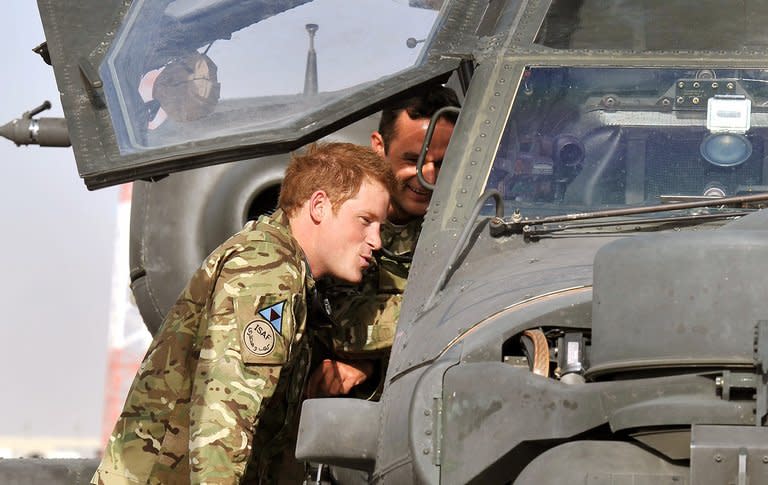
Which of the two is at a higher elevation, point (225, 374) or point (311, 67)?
point (311, 67)

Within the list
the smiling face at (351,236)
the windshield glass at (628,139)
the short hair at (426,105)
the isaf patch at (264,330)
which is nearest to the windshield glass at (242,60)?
the short hair at (426,105)

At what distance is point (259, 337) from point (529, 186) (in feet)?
3.26

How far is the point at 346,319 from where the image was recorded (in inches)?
213

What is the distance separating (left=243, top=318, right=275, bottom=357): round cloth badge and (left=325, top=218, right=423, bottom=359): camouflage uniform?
83 cm

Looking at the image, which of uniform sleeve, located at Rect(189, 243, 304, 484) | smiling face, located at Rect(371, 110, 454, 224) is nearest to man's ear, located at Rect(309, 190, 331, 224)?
uniform sleeve, located at Rect(189, 243, 304, 484)

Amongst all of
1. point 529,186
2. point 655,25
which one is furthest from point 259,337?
point 655,25

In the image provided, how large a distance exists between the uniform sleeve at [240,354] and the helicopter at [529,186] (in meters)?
0.37

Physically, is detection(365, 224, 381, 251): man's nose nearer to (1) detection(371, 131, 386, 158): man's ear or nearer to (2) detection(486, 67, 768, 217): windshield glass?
(2) detection(486, 67, 768, 217): windshield glass

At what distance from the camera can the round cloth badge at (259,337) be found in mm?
4492

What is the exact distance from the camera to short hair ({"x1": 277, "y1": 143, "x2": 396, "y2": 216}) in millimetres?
4941

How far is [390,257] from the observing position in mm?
5535

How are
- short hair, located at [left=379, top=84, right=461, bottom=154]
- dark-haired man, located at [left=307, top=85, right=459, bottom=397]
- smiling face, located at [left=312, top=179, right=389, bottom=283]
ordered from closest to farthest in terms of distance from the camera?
smiling face, located at [left=312, top=179, right=389, bottom=283], dark-haired man, located at [left=307, top=85, right=459, bottom=397], short hair, located at [left=379, top=84, right=461, bottom=154]

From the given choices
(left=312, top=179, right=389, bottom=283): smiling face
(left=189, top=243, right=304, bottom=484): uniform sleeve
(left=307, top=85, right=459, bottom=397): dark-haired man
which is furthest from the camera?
(left=307, top=85, right=459, bottom=397): dark-haired man

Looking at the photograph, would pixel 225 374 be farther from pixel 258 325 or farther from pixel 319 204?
pixel 319 204
